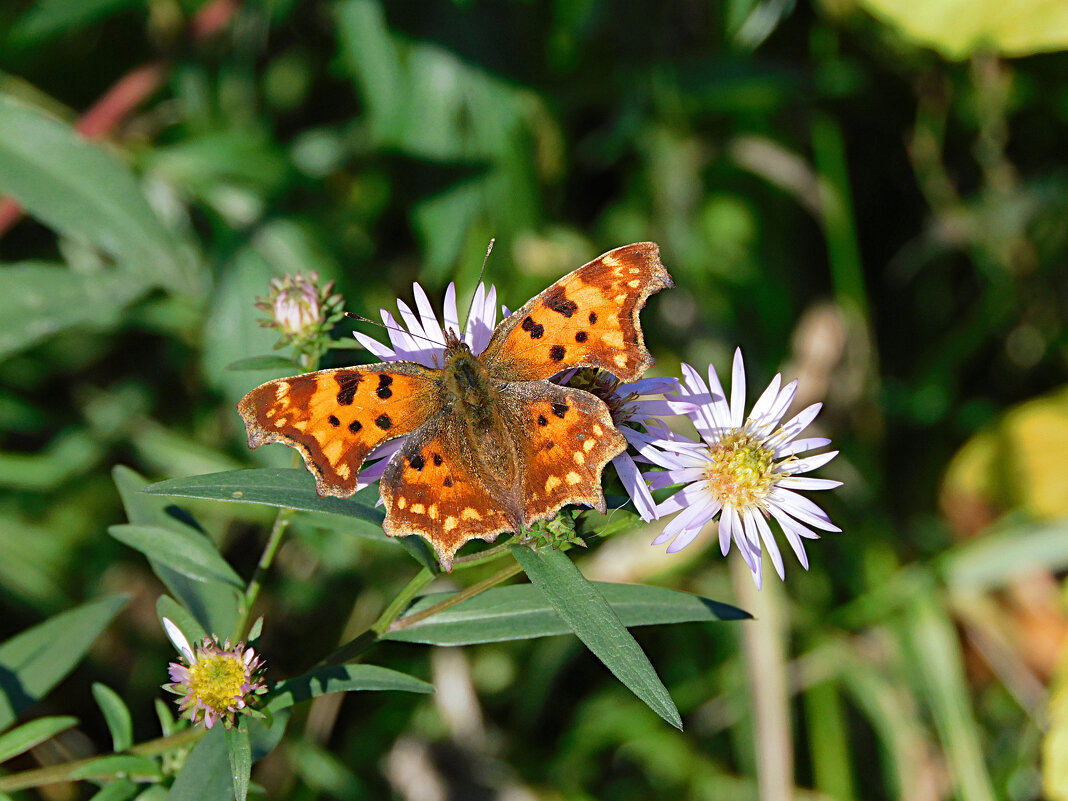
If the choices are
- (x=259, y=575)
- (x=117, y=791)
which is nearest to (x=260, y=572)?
(x=259, y=575)

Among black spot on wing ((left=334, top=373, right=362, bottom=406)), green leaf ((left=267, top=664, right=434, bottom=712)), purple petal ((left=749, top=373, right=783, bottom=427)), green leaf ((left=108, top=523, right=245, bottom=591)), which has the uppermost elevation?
purple petal ((left=749, top=373, right=783, bottom=427))

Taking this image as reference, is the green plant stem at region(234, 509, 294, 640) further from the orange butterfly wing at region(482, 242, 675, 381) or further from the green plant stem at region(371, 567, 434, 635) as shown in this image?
the orange butterfly wing at region(482, 242, 675, 381)

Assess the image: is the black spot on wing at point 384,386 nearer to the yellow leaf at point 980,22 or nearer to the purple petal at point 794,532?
the purple petal at point 794,532

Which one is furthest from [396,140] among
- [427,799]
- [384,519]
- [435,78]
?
[427,799]

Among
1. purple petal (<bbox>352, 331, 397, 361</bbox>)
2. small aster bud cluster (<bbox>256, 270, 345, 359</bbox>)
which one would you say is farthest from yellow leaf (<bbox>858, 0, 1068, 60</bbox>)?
small aster bud cluster (<bbox>256, 270, 345, 359</bbox>)

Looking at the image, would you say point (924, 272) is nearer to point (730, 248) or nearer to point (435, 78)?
point (730, 248)
